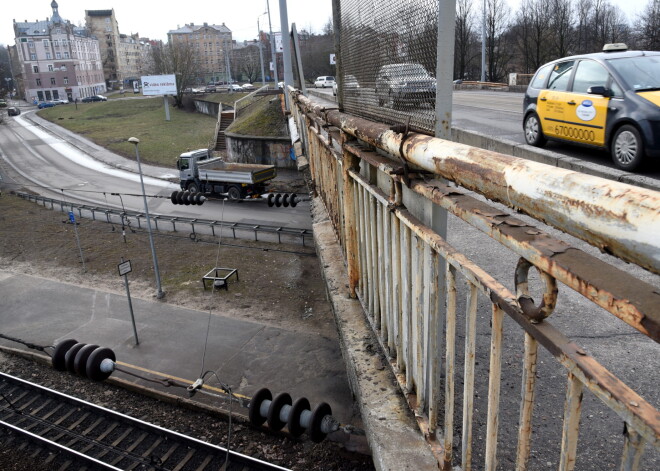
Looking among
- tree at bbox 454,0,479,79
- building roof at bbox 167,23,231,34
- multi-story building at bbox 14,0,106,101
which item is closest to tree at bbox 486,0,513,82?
tree at bbox 454,0,479,79

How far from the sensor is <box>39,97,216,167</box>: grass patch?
141ft

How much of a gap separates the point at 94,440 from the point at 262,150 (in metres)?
26.5

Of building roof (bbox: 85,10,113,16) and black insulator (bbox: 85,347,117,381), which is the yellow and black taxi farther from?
building roof (bbox: 85,10,113,16)

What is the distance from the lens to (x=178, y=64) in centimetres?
7125

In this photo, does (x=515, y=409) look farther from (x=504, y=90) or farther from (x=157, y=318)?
(x=504, y=90)

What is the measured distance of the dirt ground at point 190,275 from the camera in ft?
30.6

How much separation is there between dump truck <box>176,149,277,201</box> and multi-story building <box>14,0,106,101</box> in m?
82.3

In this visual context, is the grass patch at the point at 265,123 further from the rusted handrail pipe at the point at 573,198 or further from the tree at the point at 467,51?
the rusted handrail pipe at the point at 573,198

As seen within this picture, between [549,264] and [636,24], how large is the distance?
50814 mm

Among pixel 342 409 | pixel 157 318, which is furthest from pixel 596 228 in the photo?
pixel 157 318

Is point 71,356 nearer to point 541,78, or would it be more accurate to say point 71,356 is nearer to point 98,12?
point 541,78

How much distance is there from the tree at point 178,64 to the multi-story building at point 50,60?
104 feet

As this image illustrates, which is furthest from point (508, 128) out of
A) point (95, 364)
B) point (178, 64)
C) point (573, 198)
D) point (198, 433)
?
point (178, 64)

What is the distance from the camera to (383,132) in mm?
2738
